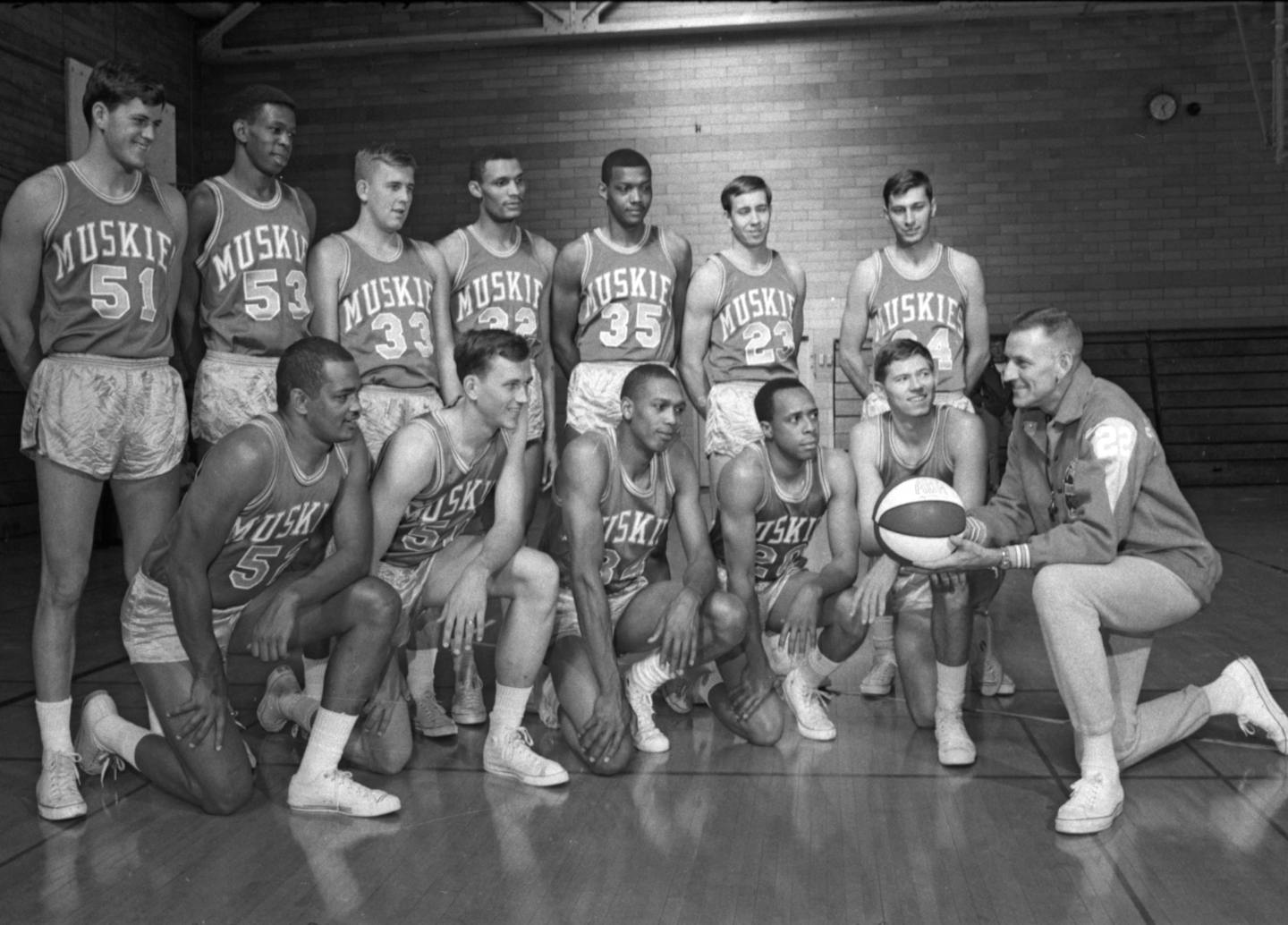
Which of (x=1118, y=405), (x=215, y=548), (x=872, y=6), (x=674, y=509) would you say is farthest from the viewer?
(x=872, y=6)

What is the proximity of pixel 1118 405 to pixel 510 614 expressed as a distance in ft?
5.94

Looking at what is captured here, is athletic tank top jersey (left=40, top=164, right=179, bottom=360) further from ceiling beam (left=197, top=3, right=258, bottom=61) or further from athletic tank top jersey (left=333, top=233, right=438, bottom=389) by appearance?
ceiling beam (left=197, top=3, right=258, bottom=61)

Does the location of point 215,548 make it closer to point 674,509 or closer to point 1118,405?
point 674,509

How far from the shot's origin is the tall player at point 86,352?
3201 mm

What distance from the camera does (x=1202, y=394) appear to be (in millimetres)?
11852

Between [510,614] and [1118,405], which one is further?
[510,614]

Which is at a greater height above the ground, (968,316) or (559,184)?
(559,184)

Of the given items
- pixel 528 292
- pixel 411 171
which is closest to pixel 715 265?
pixel 528 292

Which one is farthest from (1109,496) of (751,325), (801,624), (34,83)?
(34,83)

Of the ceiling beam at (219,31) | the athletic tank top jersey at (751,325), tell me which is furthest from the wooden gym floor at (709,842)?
the ceiling beam at (219,31)

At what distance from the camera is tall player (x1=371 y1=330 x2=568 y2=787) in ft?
11.2

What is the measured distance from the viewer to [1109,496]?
10.2 feet

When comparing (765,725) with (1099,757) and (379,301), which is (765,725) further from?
(379,301)

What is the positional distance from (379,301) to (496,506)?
94cm
